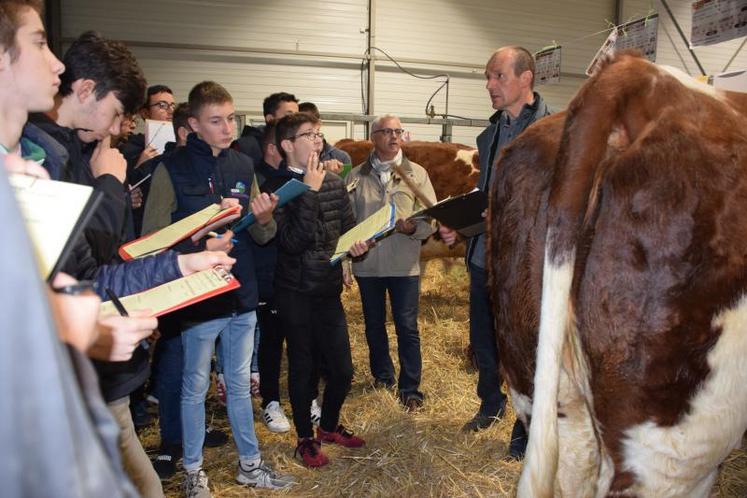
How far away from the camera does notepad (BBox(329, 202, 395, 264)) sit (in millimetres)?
3148

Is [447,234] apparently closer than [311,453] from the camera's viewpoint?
No

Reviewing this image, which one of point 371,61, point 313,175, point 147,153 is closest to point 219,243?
point 313,175

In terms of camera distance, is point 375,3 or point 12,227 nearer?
point 12,227

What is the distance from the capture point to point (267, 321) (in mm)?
3898

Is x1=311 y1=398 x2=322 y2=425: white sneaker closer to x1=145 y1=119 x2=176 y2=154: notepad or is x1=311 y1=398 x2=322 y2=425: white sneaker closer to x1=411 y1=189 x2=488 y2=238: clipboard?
x1=411 y1=189 x2=488 y2=238: clipboard

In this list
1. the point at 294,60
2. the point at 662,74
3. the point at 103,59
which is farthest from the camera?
the point at 294,60

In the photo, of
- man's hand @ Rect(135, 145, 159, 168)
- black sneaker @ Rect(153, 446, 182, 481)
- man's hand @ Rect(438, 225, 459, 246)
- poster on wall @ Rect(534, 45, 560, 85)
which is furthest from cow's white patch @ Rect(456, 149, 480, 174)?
black sneaker @ Rect(153, 446, 182, 481)

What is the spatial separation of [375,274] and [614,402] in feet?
8.68

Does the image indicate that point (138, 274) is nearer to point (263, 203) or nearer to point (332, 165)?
point (263, 203)

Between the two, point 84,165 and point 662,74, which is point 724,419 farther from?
point 84,165

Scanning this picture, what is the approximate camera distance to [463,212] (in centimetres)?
327

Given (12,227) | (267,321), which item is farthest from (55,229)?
(267,321)

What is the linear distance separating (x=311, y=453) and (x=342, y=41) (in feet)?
31.2

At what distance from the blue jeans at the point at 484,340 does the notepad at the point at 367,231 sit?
0.80m
